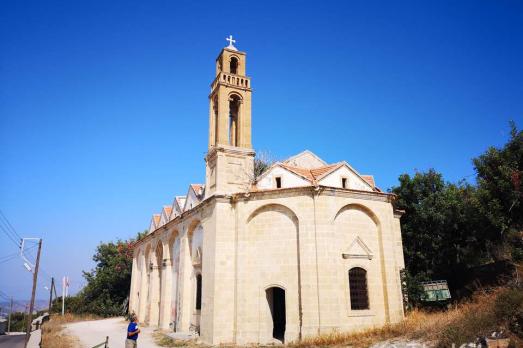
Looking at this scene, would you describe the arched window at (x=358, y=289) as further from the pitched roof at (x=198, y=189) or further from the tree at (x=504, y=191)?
the pitched roof at (x=198, y=189)

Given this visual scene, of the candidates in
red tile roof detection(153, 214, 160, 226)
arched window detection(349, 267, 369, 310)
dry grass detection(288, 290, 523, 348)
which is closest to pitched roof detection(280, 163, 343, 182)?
arched window detection(349, 267, 369, 310)

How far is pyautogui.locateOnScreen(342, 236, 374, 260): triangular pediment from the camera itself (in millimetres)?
16500

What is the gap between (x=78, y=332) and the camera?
23391mm

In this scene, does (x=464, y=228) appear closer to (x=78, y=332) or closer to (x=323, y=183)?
(x=323, y=183)

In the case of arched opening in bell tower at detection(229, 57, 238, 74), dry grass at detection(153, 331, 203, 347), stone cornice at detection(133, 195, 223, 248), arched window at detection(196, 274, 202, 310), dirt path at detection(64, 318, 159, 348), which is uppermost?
arched opening in bell tower at detection(229, 57, 238, 74)

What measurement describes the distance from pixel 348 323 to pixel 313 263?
9.00 ft

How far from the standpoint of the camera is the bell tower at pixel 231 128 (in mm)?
18406

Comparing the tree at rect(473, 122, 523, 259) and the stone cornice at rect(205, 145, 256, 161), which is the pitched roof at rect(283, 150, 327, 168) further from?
the tree at rect(473, 122, 523, 259)

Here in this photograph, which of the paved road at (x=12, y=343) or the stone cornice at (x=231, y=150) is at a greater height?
the stone cornice at (x=231, y=150)

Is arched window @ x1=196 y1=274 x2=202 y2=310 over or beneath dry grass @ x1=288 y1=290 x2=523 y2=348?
over

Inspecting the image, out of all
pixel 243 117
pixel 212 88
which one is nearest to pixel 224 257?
pixel 243 117

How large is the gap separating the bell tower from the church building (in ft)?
0.19

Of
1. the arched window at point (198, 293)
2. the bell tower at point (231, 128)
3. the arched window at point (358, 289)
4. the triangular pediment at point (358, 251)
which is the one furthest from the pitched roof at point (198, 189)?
the arched window at point (358, 289)

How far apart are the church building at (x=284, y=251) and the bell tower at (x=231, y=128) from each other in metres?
0.06
